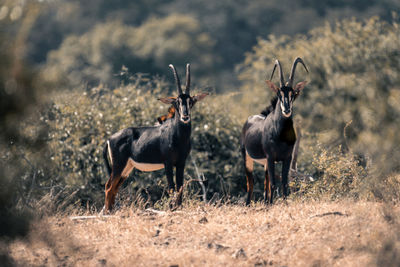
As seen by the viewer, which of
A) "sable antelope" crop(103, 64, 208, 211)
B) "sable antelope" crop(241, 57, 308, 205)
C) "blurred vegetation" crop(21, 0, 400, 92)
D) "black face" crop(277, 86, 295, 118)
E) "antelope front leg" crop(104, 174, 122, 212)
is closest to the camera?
"black face" crop(277, 86, 295, 118)

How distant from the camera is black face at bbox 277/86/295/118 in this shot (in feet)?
29.9

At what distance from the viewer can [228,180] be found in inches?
582

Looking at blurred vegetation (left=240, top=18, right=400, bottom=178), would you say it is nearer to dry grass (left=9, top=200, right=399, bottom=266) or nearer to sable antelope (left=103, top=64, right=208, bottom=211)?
sable antelope (left=103, top=64, right=208, bottom=211)

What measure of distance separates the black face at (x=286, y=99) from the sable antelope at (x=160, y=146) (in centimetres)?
134

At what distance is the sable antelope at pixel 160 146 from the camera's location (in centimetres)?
974

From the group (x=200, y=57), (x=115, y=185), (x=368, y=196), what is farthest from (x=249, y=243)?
(x=200, y=57)

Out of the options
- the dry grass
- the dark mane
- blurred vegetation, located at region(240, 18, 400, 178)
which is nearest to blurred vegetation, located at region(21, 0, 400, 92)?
blurred vegetation, located at region(240, 18, 400, 178)

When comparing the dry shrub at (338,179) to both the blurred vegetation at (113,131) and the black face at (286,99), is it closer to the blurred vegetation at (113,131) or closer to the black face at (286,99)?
the black face at (286,99)

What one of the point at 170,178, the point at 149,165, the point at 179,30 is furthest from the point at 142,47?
the point at 170,178

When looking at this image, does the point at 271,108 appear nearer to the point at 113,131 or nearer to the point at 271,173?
the point at 271,173

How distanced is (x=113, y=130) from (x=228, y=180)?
310 centimetres

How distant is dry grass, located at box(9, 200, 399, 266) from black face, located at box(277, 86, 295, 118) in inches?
58.8

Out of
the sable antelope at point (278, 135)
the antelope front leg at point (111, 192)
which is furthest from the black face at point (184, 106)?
the antelope front leg at point (111, 192)

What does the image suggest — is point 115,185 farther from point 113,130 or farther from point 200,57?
point 200,57
